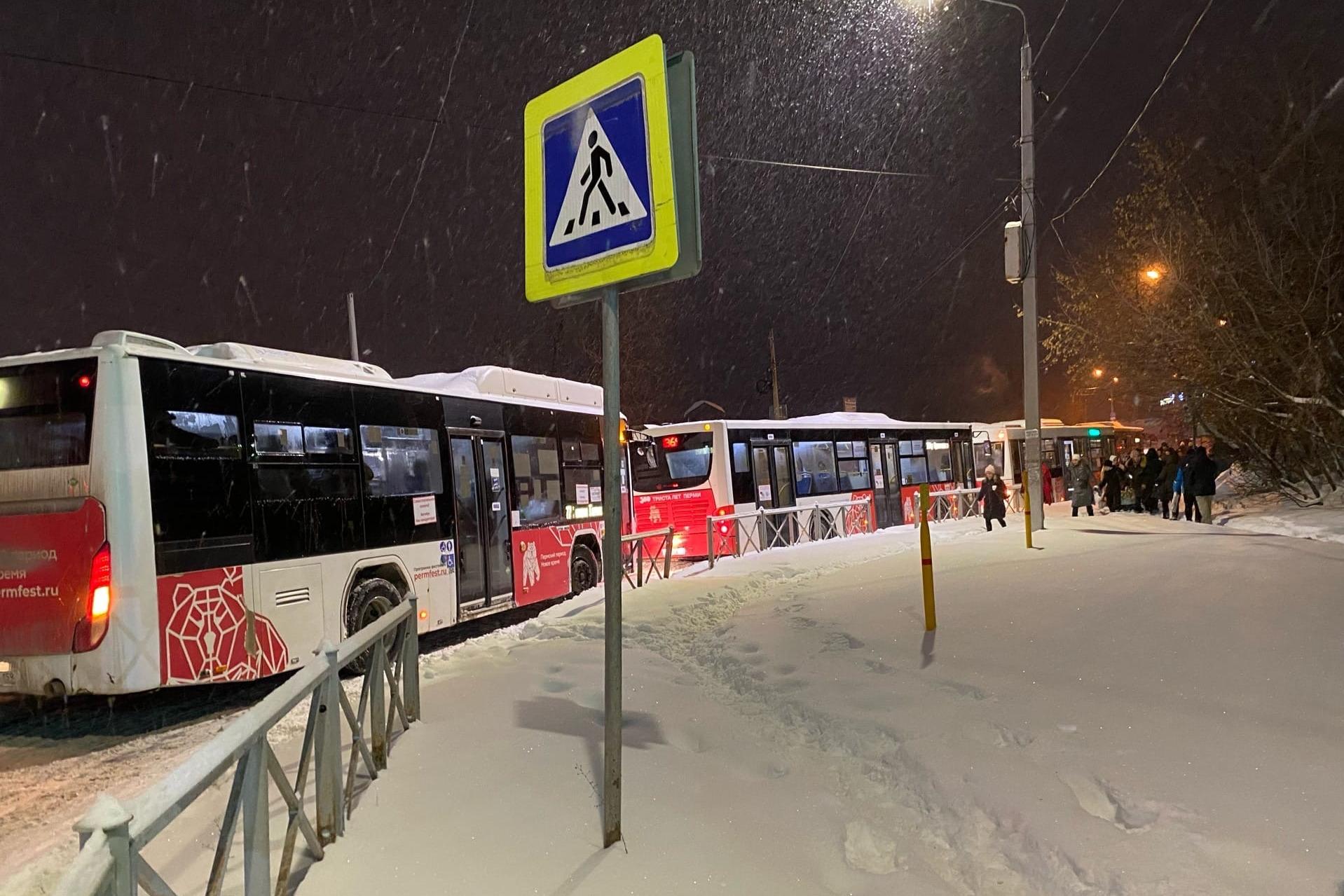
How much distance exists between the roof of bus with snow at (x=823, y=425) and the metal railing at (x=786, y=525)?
1.84 meters

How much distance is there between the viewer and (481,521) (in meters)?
10.3

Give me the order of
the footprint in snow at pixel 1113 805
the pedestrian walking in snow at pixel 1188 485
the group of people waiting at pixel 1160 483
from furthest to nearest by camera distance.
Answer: the pedestrian walking in snow at pixel 1188 485, the group of people waiting at pixel 1160 483, the footprint in snow at pixel 1113 805

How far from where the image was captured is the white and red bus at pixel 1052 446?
92.2ft

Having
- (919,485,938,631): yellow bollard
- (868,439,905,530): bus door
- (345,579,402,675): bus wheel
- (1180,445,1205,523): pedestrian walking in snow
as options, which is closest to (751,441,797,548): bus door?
(868,439,905,530): bus door

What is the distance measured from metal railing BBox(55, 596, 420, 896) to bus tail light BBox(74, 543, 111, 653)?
272 cm

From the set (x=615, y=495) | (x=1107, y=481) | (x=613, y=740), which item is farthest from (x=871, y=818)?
(x=1107, y=481)

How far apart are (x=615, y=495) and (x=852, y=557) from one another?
10.5m

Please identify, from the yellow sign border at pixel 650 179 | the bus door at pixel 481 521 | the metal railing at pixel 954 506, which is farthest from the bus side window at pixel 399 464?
the metal railing at pixel 954 506

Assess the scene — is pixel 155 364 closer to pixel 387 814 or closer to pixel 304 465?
pixel 304 465

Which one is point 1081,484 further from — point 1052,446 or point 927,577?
point 927,577

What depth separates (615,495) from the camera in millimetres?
3430

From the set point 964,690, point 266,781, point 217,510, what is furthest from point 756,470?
point 266,781

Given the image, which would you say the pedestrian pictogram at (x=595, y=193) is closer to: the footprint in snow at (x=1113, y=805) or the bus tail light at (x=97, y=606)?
the footprint in snow at (x=1113, y=805)

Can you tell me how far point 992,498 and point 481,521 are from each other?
12172mm
